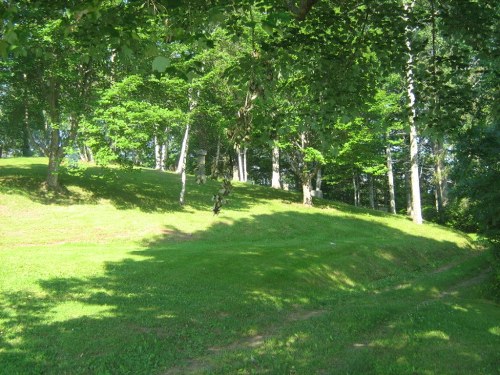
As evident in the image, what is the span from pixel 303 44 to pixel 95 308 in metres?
8.22

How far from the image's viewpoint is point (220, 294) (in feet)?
44.7

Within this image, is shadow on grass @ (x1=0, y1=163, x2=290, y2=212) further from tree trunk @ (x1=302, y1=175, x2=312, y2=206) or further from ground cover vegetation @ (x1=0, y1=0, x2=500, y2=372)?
tree trunk @ (x1=302, y1=175, x2=312, y2=206)

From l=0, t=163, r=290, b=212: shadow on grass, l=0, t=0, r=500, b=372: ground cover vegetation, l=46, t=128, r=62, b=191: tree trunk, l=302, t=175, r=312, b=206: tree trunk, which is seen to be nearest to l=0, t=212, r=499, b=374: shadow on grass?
l=0, t=0, r=500, b=372: ground cover vegetation

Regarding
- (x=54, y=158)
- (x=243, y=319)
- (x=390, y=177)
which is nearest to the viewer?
(x=243, y=319)

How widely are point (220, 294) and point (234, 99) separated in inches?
672

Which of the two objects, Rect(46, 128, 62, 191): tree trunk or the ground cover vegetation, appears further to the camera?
Rect(46, 128, 62, 191): tree trunk

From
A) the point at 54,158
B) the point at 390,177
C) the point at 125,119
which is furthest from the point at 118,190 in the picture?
the point at 390,177

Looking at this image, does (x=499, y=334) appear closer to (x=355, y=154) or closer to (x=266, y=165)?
(x=355, y=154)

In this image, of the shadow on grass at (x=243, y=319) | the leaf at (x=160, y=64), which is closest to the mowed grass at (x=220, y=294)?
the shadow on grass at (x=243, y=319)

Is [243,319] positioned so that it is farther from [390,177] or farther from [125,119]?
[390,177]

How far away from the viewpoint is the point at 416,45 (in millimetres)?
8117

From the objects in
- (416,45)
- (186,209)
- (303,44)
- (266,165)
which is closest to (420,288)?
(416,45)

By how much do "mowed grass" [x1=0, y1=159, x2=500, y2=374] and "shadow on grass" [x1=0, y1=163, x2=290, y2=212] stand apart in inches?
9.2

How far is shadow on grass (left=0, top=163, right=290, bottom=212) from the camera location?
2781cm
